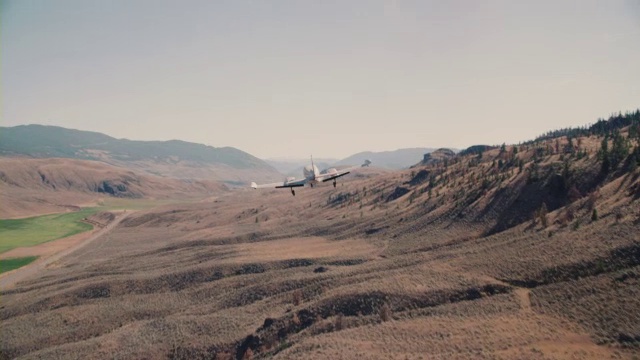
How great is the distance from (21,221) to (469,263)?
621 ft

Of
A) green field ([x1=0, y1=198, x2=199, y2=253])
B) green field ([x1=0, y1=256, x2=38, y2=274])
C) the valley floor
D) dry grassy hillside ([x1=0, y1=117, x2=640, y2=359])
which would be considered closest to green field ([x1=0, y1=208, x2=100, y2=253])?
green field ([x1=0, y1=198, x2=199, y2=253])

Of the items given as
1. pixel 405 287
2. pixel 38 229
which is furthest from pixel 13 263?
pixel 405 287

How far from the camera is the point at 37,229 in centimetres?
15638

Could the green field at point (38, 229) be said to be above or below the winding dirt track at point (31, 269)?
above

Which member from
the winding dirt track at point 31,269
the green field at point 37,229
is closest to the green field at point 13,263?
the winding dirt track at point 31,269

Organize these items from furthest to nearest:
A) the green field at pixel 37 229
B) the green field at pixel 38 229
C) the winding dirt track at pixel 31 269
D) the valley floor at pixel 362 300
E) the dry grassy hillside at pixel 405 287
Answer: the green field at pixel 37 229 < the green field at pixel 38 229 < the winding dirt track at pixel 31 269 < the dry grassy hillside at pixel 405 287 < the valley floor at pixel 362 300

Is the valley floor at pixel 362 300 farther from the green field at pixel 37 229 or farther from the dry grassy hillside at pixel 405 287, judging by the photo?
the green field at pixel 37 229

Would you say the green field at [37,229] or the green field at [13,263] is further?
the green field at [37,229]

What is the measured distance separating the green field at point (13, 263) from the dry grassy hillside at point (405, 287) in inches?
485

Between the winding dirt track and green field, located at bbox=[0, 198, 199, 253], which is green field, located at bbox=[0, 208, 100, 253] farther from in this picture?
the winding dirt track

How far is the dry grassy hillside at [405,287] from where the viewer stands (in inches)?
1451

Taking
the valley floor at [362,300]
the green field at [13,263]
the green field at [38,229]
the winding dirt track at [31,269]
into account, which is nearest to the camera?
the valley floor at [362,300]

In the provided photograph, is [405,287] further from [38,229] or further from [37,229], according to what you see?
[37,229]

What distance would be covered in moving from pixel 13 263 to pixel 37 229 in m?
59.3
